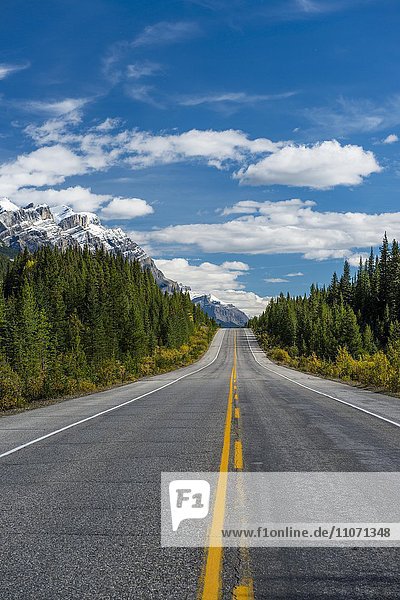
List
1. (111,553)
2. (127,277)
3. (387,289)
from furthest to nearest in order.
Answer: (127,277) → (387,289) → (111,553)

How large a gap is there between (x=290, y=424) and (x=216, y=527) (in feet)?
28.1

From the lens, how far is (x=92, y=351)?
75562 millimetres

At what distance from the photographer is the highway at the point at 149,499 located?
4.43 meters

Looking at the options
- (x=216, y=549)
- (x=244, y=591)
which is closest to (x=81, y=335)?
(x=216, y=549)

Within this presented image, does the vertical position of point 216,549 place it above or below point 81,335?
below

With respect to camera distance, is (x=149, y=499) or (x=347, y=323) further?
(x=347, y=323)

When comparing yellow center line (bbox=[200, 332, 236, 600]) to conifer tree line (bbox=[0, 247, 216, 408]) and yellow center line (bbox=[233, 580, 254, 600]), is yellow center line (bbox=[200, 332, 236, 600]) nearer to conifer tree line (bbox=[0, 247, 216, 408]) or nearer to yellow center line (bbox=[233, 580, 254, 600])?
yellow center line (bbox=[233, 580, 254, 600])

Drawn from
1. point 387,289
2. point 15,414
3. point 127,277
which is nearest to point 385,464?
point 15,414

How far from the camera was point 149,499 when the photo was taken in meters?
6.97

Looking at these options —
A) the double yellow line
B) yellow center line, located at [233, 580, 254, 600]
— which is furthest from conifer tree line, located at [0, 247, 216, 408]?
yellow center line, located at [233, 580, 254, 600]

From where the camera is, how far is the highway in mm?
4430

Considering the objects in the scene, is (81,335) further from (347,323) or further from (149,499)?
(149,499)

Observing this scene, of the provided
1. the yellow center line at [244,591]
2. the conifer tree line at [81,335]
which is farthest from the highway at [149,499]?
the conifer tree line at [81,335]

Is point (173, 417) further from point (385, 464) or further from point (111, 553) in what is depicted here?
point (111, 553)
